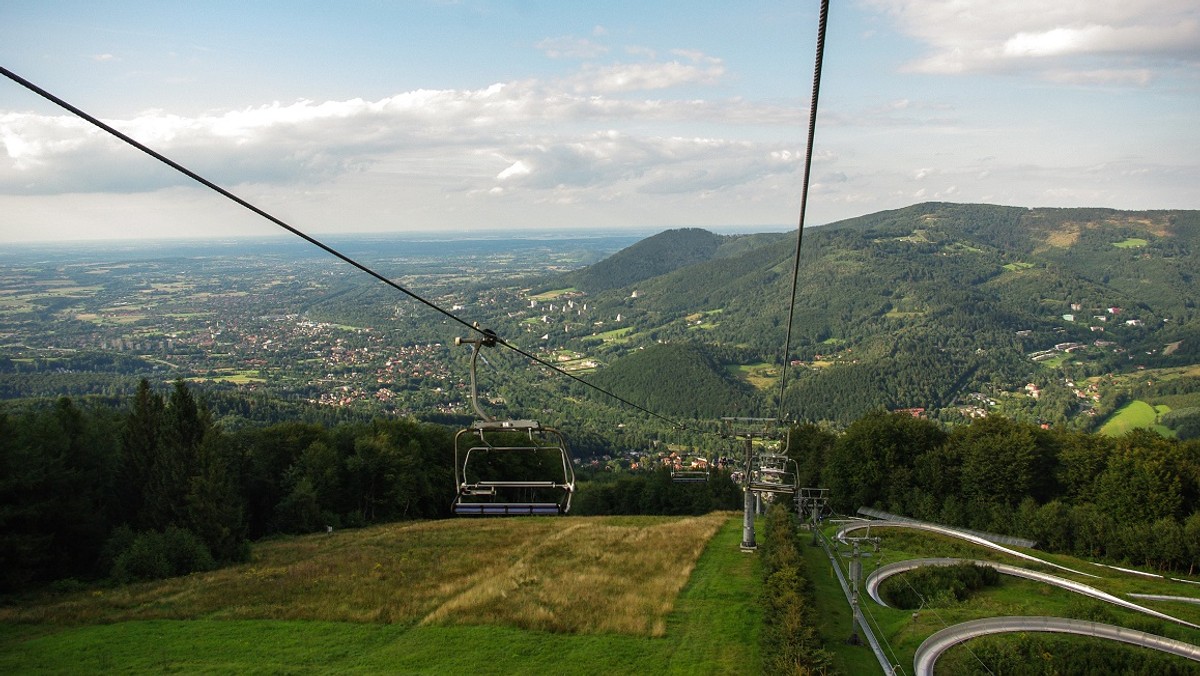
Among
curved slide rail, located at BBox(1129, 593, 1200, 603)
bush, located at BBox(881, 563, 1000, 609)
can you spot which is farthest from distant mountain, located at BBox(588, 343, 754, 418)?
curved slide rail, located at BBox(1129, 593, 1200, 603)

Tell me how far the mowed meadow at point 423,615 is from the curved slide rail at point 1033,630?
5.30 metres

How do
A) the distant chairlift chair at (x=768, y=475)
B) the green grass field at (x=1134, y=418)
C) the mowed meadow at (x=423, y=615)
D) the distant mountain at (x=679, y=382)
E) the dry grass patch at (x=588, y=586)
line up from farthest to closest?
the distant mountain at (x=679, y=382), the green grass field at (x=1134, y=418), the distant chairlift chair at (x=768, y=475), the dry grass patch at (x=588, y=586), the mowed meadow at (x=423, y=615)

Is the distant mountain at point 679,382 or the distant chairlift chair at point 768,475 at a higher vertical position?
the distant chairlift chair at point 768,475

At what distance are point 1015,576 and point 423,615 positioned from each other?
25.8m

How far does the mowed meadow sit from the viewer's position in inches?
700

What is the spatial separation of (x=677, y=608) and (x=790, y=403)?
124388 millimetres

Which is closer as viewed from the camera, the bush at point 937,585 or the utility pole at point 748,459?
the bush at point 937,585

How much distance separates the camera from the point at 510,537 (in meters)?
35.7

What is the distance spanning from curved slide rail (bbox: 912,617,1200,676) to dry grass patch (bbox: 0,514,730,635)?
7.90 meters

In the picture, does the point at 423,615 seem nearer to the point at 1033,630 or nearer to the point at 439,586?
the point at 439,586

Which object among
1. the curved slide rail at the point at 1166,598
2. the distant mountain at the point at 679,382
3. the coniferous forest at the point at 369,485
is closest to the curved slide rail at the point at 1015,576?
the curved slide rail at the point at 1166,598

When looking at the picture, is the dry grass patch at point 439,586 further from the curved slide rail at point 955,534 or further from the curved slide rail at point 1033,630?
the curved slide rail at point 955,534

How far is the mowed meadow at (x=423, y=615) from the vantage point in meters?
17.8

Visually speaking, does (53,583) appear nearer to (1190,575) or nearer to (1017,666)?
(1017,666)
